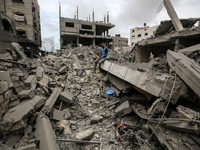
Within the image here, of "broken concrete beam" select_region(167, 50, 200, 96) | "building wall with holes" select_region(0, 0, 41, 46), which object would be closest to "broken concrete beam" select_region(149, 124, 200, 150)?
"broken concrete beam" select_region(167, 50, 200, 96)

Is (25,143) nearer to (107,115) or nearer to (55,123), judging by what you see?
(55,123)

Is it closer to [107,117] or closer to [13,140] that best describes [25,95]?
[13,140]

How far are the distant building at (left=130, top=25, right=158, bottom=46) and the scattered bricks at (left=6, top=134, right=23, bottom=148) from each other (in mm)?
39748

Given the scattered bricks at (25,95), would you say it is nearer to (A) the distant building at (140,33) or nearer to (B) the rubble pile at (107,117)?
(B) the rubble pile at (107,117)

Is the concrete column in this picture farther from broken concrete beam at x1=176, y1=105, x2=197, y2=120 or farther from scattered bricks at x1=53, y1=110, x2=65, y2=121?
scattered bricks at x1=53, y1=110, x2=65, y2=121

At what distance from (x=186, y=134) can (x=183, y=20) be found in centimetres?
844

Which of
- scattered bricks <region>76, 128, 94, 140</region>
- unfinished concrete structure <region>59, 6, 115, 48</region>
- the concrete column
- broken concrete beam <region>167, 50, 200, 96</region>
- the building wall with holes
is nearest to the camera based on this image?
broken concrete beam <region>167, 50, 200, 96</region>

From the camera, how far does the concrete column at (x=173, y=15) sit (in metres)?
6.53

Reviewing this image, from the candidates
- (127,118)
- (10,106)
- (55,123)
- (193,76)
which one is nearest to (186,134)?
(193,76)

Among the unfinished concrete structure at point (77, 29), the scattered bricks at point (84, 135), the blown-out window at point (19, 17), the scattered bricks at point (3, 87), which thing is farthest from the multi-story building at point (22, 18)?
the scattered bricks at point (84, 135)

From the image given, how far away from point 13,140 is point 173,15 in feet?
34.9

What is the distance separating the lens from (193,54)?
3.33 metres

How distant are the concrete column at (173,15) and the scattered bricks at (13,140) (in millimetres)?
9321

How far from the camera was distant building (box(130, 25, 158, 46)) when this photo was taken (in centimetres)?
3400
